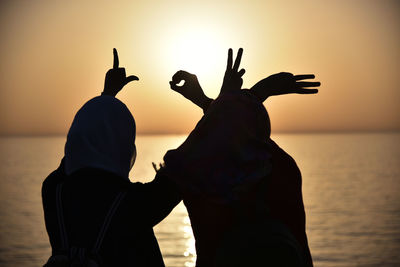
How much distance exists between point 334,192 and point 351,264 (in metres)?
29.0

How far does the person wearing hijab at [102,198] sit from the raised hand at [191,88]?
0.32m

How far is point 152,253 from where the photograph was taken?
2844 mm

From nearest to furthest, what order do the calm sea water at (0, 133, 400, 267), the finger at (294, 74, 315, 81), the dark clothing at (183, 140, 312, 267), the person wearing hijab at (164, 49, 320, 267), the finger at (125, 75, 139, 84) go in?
the person wearing hijab at (164, 49, 320, 267) → the dark clothing at (183, 140, 312, 267) → the finger at (294, 74, 315, 81) → the finger at (125, 75, 139, 84) → the calm sea water at (0, 133, 400, 267)

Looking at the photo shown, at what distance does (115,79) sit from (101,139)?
1.95 ft

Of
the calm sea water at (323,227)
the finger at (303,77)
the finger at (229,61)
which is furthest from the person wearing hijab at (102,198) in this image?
the calm sea water at (323,227)

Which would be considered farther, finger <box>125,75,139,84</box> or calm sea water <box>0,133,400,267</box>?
calm sea water <box>0,133,400,267</box>

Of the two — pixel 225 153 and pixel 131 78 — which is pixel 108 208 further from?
pixel 131 78

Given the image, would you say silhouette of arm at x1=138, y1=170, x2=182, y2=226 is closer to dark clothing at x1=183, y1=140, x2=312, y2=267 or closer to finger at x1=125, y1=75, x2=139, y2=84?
dark clothing at x1=183, y1=140, x2=312, y2=267

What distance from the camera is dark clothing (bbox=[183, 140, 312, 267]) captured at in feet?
8.41

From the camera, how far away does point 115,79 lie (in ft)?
10.5

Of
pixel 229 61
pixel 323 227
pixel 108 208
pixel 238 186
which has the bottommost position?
pixel 323 227

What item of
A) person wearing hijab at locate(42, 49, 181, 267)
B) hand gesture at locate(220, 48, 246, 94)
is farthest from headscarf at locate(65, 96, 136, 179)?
hand gesture at locate(220, 48, 246, 94)

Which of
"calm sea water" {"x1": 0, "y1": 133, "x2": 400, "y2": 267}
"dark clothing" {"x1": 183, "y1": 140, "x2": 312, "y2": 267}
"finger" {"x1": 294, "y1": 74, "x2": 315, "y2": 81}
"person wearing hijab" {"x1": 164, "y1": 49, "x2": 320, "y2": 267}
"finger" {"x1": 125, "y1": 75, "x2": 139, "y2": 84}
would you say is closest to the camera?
"person wearing hijab" {"x1": 164, "y1": 49, "x2": 320, "y2": 267}

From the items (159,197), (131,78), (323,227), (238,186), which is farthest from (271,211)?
(323,227)
